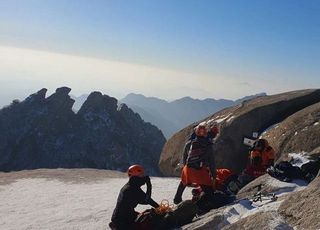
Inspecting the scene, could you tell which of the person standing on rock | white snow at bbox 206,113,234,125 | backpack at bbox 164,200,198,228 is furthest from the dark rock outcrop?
backpack at bbox 164,200,198,228

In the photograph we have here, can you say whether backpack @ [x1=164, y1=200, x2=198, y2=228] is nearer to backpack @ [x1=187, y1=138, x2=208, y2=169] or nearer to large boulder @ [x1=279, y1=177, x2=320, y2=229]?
backpack @ [x1=187, y1=138, x2=208, y2=169]

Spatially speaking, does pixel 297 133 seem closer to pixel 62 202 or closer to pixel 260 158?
pixel 260 158

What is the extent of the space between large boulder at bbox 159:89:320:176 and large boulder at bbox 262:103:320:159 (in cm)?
125

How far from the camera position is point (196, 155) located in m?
13.6

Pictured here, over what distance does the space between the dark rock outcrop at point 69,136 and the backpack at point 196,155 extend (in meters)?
97.8

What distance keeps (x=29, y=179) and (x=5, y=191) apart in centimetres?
267

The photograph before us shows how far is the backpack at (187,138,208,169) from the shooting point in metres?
13.6

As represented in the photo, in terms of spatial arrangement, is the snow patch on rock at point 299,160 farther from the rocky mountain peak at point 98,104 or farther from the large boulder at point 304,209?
the rocky mountain peak at point 98,104

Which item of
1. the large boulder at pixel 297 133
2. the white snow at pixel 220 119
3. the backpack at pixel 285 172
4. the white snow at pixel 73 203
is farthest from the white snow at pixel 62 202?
the large boulder at pixel 297 133

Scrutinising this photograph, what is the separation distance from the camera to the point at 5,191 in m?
20.4

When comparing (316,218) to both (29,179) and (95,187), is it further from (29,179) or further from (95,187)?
(29,179)

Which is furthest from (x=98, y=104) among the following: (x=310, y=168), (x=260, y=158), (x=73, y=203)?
(x=310, y=168)

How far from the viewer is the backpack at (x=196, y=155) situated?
1362 cm

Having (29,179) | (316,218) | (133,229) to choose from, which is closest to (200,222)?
(133,229)
